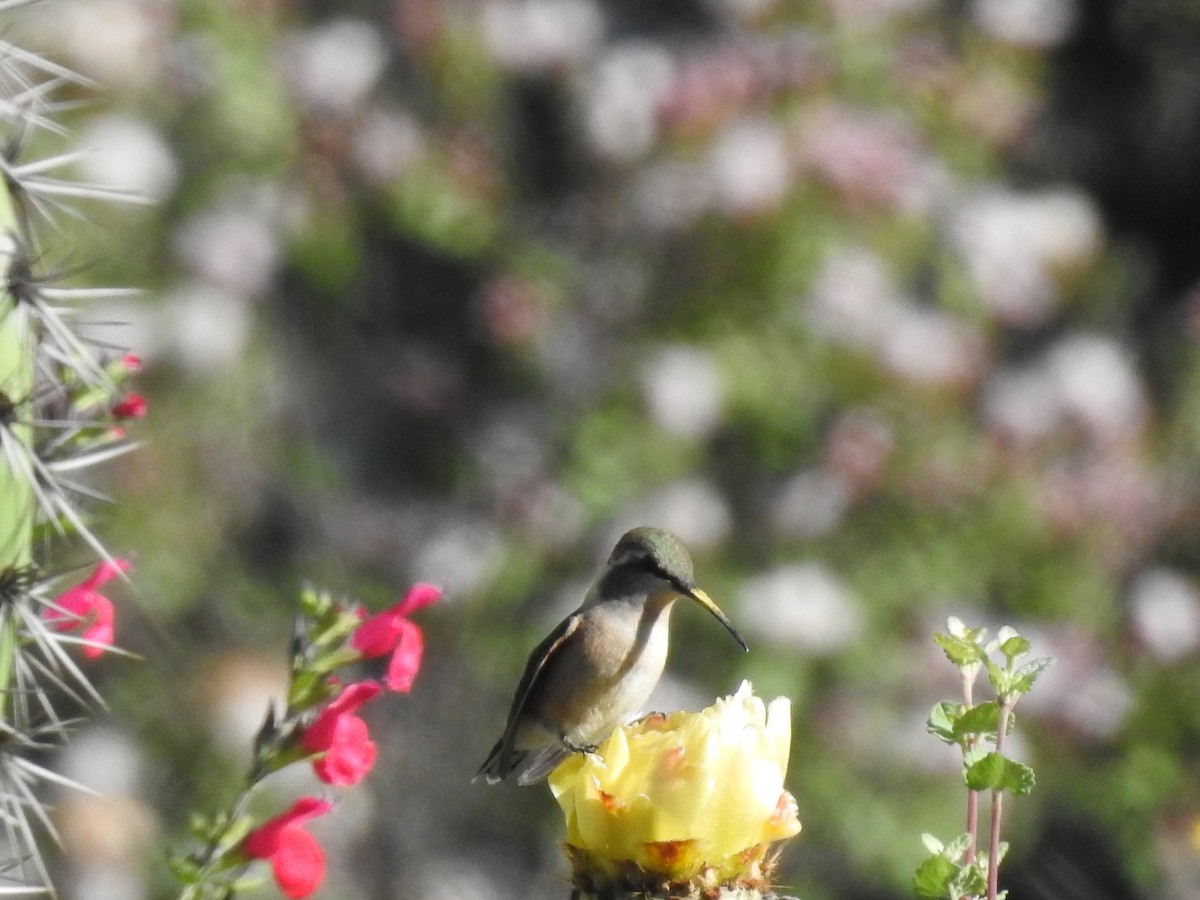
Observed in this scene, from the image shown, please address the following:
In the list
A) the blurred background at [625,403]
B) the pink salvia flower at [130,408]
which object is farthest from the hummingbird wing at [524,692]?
the blurred background at [625,403]

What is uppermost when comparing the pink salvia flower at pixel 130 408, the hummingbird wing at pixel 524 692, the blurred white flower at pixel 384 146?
the blurred white flower at pixel 384 146

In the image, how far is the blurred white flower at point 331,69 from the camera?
4.80 meters

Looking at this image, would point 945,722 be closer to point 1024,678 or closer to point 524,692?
point 1024,678

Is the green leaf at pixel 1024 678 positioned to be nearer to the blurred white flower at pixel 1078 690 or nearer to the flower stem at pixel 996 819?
the flower stem at pixel 996 819

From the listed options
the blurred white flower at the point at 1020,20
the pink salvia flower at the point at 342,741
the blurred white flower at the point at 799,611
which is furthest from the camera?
the blurred white flower at the point at 1020,20

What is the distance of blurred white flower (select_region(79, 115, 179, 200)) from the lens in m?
4.38

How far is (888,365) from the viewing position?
459 cm

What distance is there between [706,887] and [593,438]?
3.35m

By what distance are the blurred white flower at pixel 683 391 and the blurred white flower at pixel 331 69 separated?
114cm

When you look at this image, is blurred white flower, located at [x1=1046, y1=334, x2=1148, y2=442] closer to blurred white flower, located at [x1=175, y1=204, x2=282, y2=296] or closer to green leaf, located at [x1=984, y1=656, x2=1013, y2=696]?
blurred white flower, located at [x1=175, y1=204, x2=282, y2=296]

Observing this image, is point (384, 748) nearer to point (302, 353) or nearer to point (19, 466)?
point (302, 353)

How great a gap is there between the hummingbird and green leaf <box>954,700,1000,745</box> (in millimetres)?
721

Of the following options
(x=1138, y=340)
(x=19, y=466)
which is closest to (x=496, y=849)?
(x=1138, y=340)

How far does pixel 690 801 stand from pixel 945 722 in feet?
0.60
